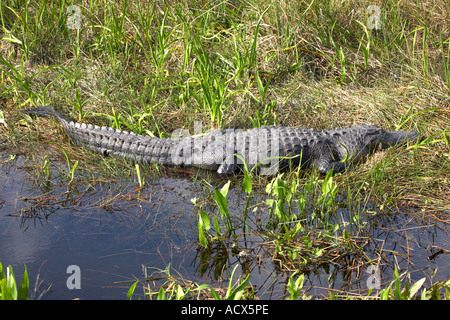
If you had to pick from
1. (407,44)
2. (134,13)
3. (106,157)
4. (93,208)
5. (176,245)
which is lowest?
(176,245)

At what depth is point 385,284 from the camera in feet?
8.73

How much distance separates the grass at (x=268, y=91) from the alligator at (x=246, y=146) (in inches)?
5.4

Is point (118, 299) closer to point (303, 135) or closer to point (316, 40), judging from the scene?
point (303, 135)

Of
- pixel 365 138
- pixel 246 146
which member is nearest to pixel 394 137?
pixel 365 138

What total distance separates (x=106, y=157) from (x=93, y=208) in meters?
0.97

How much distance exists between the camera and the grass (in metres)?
3.22

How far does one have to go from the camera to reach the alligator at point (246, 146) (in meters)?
4.18

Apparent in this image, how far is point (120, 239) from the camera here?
3082 mm

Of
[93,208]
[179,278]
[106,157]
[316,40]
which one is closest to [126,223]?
[93,208]

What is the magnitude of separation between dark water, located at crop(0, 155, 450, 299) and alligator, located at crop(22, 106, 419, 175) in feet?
1.39

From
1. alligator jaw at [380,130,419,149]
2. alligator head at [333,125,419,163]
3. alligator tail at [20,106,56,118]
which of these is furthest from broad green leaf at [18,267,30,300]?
alligator jaw at [380,130,419,149]

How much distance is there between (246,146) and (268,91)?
118 centimetres

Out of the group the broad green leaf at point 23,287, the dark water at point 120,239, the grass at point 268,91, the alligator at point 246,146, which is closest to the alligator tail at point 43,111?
the grass at point 268,91

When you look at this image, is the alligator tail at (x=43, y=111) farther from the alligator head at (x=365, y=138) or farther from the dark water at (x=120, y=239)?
the alligator head at (x=365, y=138)
